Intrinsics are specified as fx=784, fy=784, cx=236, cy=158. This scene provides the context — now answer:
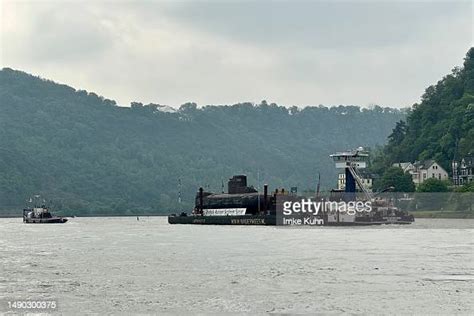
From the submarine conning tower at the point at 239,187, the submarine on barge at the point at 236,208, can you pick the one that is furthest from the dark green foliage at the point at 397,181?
the submarine on barge at the point at 236,208

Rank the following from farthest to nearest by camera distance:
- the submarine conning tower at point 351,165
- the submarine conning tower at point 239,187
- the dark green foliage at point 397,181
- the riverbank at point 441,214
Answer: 1. the dark green foliage at point 397,181
2. the submarine conning tower at point 239,187
3. the riverbank at point 441,214
4. the submarine conning tower at point 351,165

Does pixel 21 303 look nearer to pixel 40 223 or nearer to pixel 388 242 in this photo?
pixel 388 242

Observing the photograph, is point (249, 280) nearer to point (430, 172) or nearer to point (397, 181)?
point (397, 181)

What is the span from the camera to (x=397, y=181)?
584 ft

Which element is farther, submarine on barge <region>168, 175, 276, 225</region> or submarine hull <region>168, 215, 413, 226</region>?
submarine on barge <region>168, 175, 276, 225</region>

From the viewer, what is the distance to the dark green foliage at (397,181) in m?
177

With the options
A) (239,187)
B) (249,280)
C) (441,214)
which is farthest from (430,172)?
(249,280)

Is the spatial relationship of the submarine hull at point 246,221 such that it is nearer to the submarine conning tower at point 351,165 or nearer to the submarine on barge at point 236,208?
the submarine on barge at point 236,208

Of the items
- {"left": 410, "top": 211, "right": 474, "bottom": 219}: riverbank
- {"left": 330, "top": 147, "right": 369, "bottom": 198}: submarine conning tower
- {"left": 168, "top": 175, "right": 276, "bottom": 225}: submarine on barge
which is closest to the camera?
{"left": 330, "top": 147, "right": 369, "bottom": 198}: submarine conning tower

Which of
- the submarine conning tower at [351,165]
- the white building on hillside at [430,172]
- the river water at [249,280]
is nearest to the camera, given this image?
the river water at [249,280]

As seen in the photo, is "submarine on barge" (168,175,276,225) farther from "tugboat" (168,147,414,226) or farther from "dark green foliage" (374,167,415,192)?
"dark green foliage" (374,167,415,192)

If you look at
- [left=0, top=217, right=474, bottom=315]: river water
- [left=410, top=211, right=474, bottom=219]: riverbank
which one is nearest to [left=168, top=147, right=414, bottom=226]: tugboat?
[left=410, top=211, right=474, bottom=219]: riverbank

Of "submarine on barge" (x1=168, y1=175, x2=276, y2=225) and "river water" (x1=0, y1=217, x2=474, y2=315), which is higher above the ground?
"submarine on barge" (x1=168, y1=175, x2=276, y2=225)

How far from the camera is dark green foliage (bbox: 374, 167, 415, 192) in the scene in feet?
581
